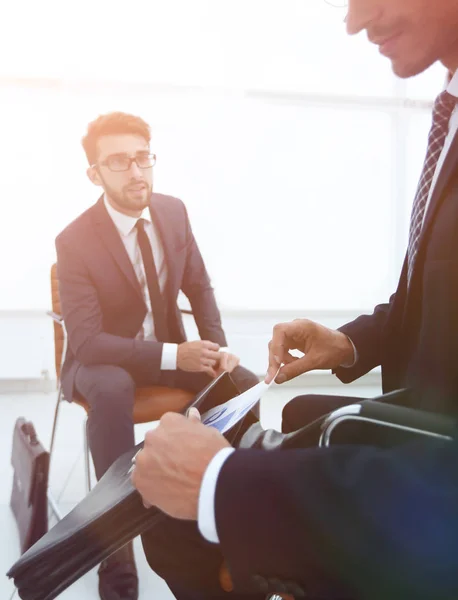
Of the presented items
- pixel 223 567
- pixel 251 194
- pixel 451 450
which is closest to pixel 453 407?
pixel 451 450

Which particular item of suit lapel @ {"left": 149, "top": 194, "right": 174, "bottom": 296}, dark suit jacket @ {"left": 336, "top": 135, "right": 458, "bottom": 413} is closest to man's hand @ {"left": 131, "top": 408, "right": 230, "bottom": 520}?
dark suit jacket @ {"left": 336, "top": 135, "right": 458, "bottom": 413}

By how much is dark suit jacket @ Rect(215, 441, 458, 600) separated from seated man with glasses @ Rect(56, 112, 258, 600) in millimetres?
1217

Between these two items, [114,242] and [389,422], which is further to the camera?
[114,242]

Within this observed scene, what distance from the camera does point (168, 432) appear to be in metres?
0.71

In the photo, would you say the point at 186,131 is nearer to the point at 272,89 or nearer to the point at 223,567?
the point at 272,89

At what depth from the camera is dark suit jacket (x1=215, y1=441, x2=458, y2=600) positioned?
0.58 m

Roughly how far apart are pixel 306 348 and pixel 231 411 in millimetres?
435

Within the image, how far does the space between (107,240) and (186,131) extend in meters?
2.05

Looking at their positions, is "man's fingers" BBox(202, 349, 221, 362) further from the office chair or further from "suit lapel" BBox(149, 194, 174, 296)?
"suit lapel" BBox(149, 194, 174, 296)

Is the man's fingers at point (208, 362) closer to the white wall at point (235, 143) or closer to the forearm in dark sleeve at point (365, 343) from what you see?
the forearm in dark sleeve at point (365, 343)

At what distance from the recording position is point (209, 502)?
64cm

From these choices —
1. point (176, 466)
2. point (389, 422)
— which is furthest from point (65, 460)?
point (389, 422)

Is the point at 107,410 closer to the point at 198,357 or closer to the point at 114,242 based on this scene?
the point at 198,357

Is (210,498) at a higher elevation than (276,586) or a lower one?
higher
